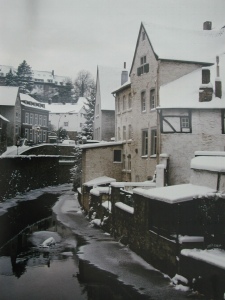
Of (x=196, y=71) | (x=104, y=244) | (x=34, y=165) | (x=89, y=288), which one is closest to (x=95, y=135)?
(x=34, y=165)

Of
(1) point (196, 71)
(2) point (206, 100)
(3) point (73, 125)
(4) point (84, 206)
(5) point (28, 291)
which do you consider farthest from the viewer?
(3) point (73, 125)

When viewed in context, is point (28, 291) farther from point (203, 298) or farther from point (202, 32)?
point (202, 32)

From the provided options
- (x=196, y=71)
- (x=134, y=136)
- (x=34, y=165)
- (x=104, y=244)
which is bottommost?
(x=104, y=244)

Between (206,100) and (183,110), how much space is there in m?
1.26

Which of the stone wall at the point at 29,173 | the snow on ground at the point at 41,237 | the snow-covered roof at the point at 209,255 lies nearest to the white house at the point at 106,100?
the stone wall at the point at 29,173

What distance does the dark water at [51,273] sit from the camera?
898 cm

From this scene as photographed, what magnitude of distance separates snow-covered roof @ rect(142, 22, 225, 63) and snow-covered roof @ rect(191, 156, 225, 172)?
11075 millimetres

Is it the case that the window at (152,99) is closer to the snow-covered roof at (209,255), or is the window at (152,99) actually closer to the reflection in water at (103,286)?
the reflection in water at (103,286)

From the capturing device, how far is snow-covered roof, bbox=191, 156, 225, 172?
9853 millimetres

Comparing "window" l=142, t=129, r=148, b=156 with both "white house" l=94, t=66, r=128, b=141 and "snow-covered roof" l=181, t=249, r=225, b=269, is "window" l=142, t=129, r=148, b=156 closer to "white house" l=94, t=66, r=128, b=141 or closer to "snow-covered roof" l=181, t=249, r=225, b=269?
"white house" l=94, t=66, r=128, b=141

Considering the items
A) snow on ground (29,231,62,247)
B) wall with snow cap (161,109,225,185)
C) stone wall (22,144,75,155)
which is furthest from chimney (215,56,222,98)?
stone wall (22,144,75,155)

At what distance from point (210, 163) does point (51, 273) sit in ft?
18.4

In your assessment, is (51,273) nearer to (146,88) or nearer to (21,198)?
(146,88)

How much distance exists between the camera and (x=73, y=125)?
6531 cm
